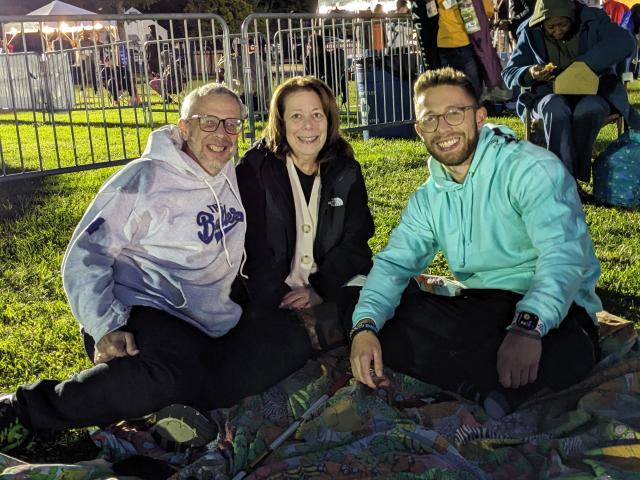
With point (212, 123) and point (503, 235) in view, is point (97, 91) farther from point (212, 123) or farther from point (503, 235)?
point (503, 235)

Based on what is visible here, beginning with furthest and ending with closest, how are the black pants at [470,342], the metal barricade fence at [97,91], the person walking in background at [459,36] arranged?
1. the person walking in background at [459,36]
2. the metal barricade fence at [97,91]
3. the black pants at [470,342]

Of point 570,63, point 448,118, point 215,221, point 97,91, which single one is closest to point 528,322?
point 448,118

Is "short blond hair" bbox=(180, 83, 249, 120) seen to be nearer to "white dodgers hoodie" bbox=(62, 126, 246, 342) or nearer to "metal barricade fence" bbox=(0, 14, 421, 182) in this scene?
"white dodgers hoodie" bbox=(62, 126, 246, 342)

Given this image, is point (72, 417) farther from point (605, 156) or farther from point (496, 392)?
point (605, 156)

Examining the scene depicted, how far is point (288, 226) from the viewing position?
374 cm

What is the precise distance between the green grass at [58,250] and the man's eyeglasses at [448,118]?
1642 mm

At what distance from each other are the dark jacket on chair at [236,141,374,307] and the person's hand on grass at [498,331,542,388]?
1.16m

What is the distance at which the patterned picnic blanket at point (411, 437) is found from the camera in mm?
2514

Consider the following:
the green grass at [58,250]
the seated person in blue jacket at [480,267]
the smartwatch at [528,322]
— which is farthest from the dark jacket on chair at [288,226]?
the smartwatch at [528,322]

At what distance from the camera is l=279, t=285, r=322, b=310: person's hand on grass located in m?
3.77

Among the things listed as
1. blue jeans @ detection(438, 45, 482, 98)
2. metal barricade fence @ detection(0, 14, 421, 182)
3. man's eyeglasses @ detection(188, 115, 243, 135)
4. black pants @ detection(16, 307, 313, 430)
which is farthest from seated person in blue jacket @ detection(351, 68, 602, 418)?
blue jeans @ detection(438, 45, 482, 98)

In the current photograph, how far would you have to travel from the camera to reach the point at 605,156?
6418 mm

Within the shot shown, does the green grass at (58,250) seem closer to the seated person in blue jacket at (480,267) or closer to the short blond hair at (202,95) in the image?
the seated person in blue jacket at (480,267)

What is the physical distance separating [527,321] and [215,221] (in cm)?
141
